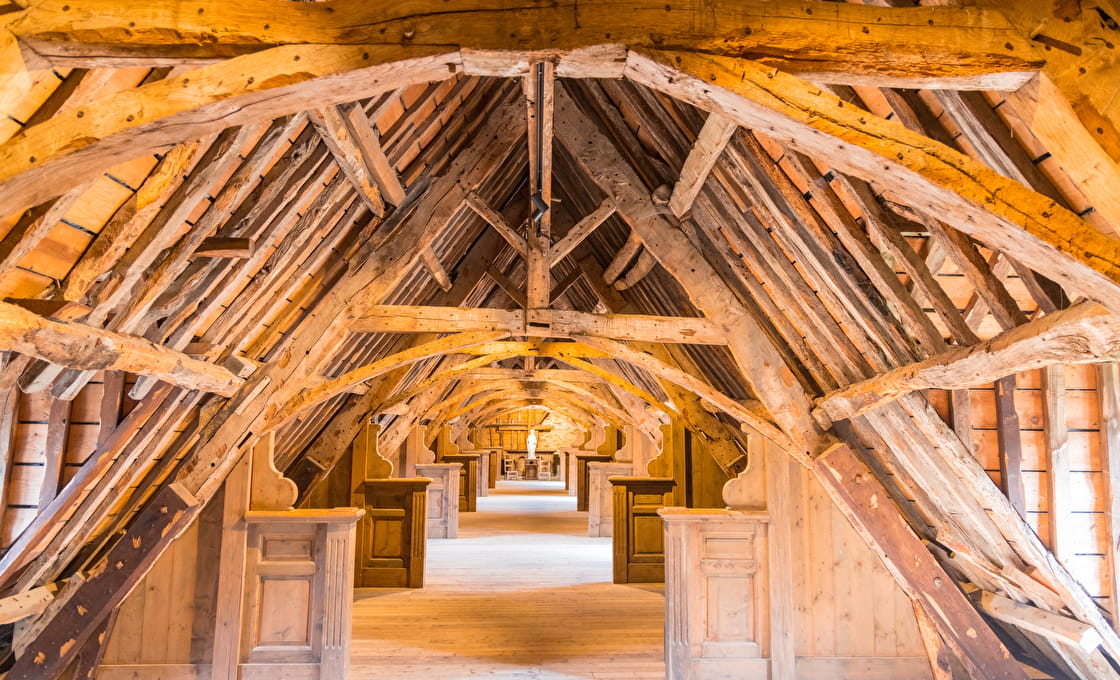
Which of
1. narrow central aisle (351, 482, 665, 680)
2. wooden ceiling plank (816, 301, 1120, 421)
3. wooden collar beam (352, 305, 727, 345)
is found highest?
wooden collar beam (352, 305, 727, 345)

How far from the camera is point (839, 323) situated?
11.9 ft

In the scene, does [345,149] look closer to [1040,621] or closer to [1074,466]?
[1074,466]

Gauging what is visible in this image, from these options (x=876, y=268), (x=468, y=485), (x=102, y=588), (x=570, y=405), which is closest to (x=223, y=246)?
(x=102, y=588)

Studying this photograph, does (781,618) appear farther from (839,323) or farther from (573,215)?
(573,215)

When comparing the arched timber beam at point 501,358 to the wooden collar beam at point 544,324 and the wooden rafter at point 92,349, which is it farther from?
the wooden rafter at point 92,349

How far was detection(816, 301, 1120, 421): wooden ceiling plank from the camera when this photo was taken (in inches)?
83.4

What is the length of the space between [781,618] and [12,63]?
4840 mm

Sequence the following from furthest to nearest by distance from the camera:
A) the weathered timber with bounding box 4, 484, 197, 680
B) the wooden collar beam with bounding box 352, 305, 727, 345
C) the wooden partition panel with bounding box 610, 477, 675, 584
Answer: the wooden partition panel with bounding box 610, 477, 675, 584 → the wooden collar beam with bounding box 352, 305, 727, 345 → the weathered timber with bounding box 4, 484, 197, 680

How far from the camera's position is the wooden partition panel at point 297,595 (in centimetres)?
454

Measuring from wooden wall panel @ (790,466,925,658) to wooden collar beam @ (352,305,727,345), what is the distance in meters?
1.63

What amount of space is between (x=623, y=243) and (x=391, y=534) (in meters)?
4.08

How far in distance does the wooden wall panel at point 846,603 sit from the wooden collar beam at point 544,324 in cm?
163

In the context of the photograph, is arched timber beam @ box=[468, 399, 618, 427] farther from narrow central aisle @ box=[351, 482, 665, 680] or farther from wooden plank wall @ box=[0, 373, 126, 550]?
wooden plank wall @ box=[0, 373, 126, 550]

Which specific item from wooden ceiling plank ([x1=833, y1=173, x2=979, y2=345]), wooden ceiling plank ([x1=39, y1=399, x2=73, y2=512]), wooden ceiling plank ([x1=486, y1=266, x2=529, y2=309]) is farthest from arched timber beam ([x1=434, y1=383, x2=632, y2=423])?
wooden ceiling plank ([x1=39, y1=399, x2=73, y2=512])
